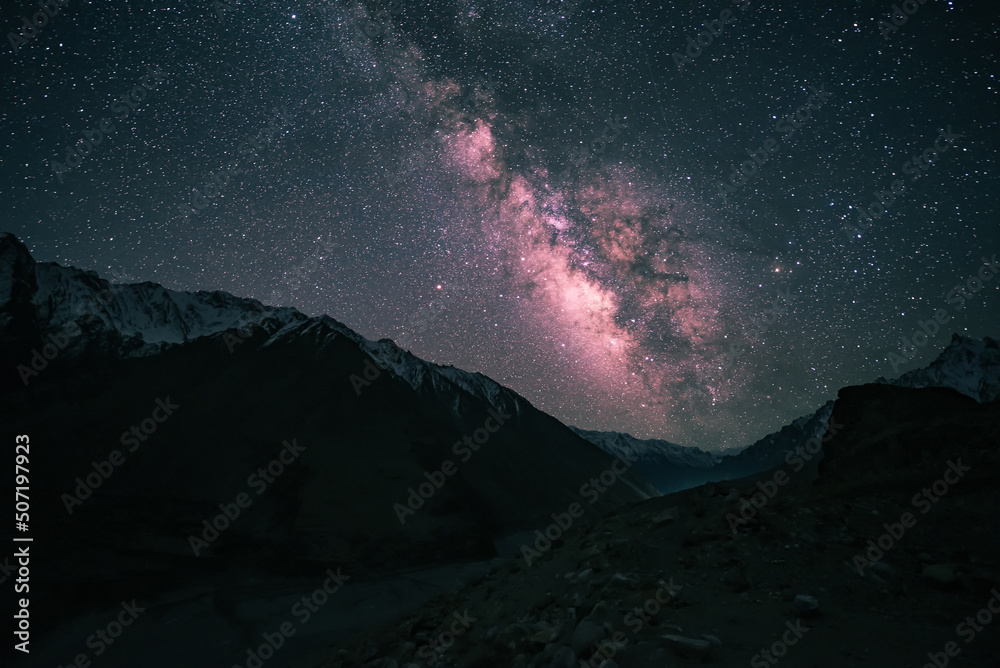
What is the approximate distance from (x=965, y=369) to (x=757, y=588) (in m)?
198

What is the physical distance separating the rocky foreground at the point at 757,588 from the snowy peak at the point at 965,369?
164211 millimetres

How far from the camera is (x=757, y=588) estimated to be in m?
6.01

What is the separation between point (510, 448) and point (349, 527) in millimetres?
54110

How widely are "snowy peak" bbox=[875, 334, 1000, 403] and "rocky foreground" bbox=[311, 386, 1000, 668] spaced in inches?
6465

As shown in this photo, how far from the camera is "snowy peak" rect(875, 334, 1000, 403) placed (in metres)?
134

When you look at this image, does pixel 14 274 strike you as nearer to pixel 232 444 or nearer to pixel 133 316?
pixel 133 316

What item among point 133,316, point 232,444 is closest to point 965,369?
point 232,444

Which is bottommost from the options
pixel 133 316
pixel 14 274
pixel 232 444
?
pixel 14 274

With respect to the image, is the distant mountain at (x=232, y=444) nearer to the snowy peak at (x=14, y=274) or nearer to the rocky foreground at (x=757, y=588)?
the snowy peak at (x=14, y=274)

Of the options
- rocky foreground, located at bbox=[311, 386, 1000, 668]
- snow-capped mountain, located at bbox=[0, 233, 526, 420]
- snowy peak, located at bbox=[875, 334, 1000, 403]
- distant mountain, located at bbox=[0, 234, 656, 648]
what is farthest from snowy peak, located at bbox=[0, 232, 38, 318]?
snowy peak, located at bbox=[875, 334, 1000, 403]

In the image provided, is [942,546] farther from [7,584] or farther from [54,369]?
[54,369]

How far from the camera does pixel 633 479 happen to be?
128250mm

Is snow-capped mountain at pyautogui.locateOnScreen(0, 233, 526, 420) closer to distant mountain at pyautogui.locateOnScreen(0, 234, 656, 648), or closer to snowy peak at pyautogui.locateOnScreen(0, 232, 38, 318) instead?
snowy peak at pyautogui.locateOnScreen(0, 232, 38, 318)

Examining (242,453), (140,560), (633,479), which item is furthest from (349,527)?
(633,479)
